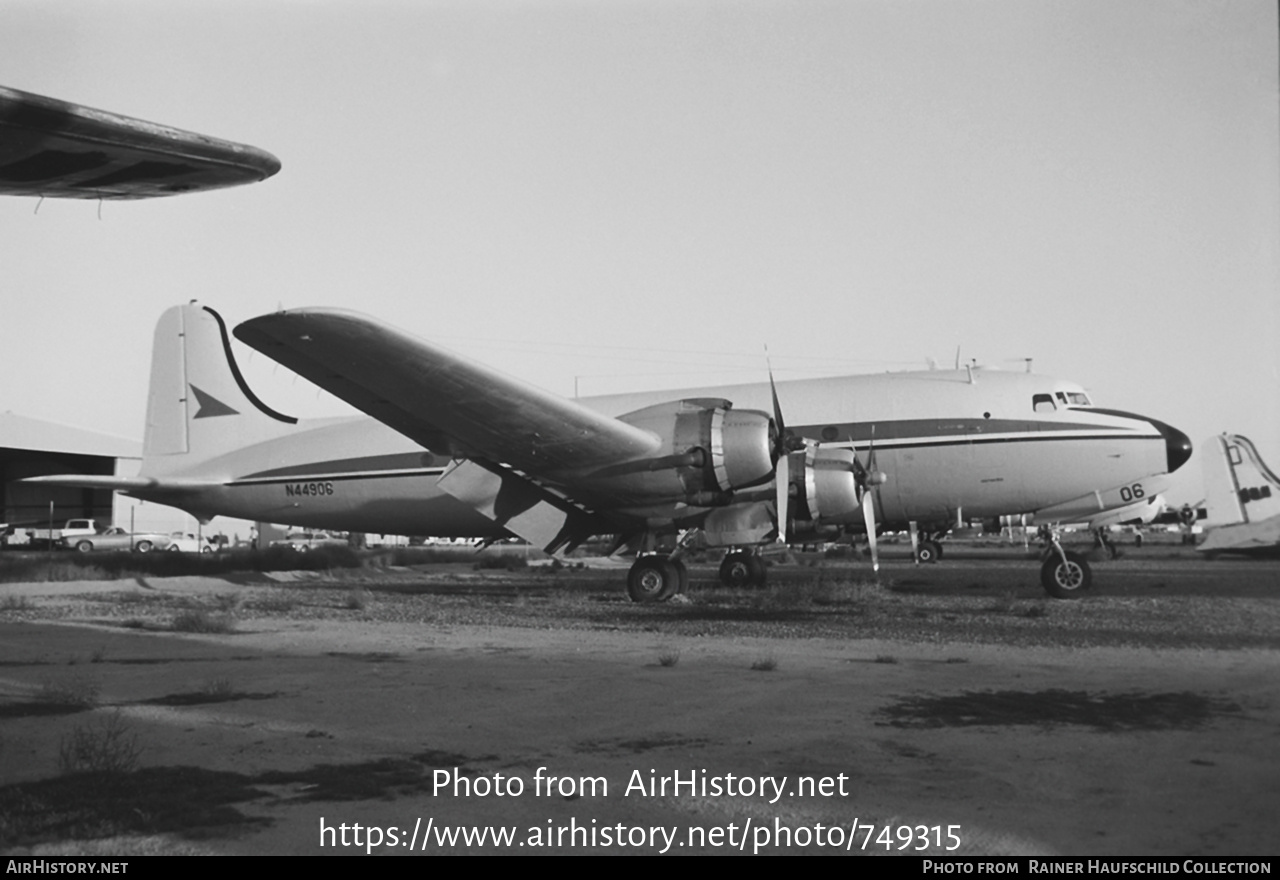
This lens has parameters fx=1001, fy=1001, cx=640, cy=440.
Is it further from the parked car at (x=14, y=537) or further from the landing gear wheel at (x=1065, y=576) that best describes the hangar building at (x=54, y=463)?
the landing gear wheel at (x=1065, y=576)

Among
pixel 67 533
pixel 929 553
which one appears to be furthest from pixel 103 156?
pixel 67 533

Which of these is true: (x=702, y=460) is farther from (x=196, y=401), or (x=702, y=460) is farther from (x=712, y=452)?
(x=196, y=401)

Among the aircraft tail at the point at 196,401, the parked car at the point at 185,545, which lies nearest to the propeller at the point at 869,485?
the aircraft tail at the point at 196,401

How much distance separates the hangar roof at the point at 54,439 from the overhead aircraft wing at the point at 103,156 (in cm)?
4791

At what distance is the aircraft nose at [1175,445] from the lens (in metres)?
15.5

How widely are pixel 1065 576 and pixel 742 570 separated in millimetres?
5791

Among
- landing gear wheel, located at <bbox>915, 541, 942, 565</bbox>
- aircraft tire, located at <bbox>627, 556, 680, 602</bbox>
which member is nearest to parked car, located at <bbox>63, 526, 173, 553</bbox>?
landing gear wheel, located at <bbox>915, 541, 942, 565</bbox>

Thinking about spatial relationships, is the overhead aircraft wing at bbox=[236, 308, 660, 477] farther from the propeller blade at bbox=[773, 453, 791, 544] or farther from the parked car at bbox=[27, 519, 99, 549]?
the parked car at bbox=[27, 519, 99, 549]

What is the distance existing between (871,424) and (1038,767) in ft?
38.6

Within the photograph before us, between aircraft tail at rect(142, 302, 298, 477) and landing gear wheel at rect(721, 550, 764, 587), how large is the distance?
30.4 ft

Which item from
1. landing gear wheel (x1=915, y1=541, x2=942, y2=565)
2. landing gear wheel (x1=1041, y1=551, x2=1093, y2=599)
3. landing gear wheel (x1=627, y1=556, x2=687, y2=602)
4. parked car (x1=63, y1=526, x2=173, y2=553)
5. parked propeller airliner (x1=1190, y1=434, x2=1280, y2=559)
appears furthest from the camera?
parked car (x1=63, y1=526, x2=173, y2=553)

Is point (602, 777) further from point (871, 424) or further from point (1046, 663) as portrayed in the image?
point (871, 424)

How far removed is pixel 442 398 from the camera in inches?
484

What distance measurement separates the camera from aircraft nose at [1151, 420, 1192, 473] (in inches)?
610
